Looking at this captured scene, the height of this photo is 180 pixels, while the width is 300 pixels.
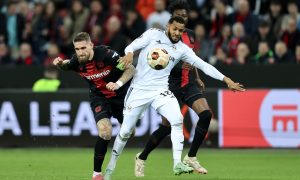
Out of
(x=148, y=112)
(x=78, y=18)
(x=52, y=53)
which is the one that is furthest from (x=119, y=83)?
(x=78, y=18)

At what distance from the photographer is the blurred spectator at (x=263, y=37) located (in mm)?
18922

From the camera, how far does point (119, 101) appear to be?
38.7ft

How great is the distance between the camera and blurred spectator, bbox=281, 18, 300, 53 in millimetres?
18906

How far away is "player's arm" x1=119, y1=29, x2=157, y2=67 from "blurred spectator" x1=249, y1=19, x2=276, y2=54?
7.76m

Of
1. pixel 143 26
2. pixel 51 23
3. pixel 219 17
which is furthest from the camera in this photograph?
pixel 51 23

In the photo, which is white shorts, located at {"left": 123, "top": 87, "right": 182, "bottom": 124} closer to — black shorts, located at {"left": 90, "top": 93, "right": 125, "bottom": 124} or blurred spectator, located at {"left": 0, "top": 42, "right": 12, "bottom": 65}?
black shorts, located at {"left": 90, "top": 93, "right": 125, "bottom": 124}

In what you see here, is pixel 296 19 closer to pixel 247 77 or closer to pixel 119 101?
pixel 247 77

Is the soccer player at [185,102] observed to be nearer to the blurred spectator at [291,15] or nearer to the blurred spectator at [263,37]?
the blurred spectator at [263,37]

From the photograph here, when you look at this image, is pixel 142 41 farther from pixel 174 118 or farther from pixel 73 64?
pixel 174 118

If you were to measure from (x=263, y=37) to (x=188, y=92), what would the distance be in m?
6.79

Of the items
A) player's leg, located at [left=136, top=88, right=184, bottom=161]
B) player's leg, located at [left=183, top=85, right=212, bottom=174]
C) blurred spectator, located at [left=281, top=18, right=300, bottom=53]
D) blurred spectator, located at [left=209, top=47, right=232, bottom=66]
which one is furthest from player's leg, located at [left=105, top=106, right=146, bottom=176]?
blurred spectator, located at [left=281, top=18, right=300, bottom=53]

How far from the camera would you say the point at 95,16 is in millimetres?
20703

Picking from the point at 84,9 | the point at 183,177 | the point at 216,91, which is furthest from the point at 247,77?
the point at 183,177

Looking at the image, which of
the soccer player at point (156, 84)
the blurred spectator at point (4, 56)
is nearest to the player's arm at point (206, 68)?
the soccer player at point (156, 84)
